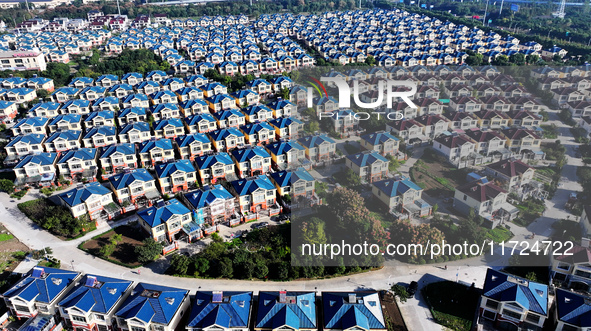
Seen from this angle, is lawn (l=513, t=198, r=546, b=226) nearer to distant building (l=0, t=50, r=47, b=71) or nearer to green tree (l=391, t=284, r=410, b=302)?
green tree (l=391, t=284, r=410, b=302)

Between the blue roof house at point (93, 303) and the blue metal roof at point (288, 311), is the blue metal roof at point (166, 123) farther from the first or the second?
the blue metal roof at point (288, 311)

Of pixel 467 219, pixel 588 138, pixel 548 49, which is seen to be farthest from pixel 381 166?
pixel 548 49

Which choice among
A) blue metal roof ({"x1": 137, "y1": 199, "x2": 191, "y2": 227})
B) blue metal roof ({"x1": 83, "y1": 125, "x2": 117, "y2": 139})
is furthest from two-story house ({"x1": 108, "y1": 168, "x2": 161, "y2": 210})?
blue metal roof ({"x1": 83, "y1": 125, "x2": 117, "y2": 139})

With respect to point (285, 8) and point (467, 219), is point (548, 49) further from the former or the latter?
point (285, 8)

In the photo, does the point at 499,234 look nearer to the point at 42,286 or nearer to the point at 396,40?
the point at 42,286

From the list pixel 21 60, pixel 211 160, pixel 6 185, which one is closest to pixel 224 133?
pixel 211 160

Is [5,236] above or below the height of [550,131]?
below
